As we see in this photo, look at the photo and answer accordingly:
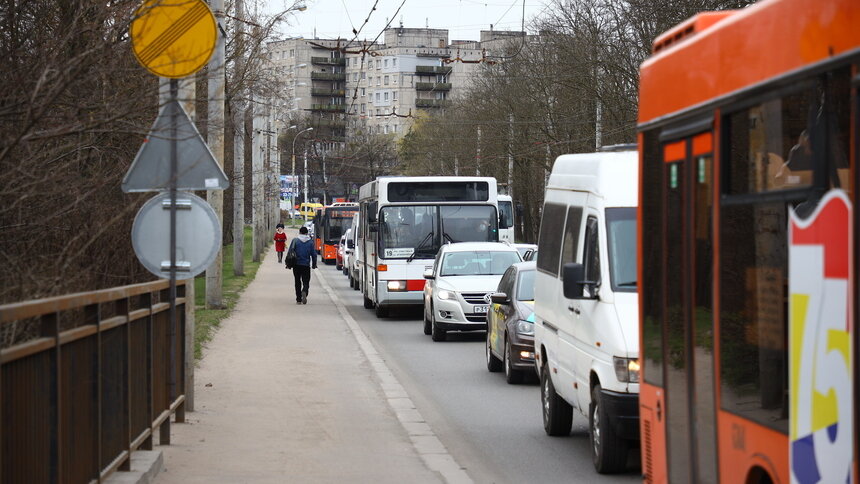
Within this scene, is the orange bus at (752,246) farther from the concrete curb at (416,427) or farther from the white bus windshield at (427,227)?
the white bus windshield at (427,227)

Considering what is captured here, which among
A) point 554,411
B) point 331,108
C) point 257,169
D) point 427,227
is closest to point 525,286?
point 554,411

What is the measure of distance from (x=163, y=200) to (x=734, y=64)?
5.27 m

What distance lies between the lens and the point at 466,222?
89.8ft

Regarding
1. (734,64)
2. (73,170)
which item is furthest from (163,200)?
(734,64)

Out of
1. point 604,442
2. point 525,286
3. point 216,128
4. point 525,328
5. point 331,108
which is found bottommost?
point 604,442

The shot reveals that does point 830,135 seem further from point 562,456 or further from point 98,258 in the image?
point 98,258

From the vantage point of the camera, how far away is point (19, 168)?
8.12 meters

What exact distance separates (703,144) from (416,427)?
22.0 ft

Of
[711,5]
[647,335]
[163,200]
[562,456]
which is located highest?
[711,5]

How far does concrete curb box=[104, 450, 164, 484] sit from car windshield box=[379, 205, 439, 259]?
18.2 m

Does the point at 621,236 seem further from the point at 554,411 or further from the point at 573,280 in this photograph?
the point at 554,411

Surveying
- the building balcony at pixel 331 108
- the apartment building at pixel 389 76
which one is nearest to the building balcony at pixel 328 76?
the apartment building at pixel 389 76

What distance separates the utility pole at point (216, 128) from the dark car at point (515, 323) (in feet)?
11.7

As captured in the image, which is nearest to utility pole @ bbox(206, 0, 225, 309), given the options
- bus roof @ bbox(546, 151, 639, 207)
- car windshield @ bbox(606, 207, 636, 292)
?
bus roof @ bbox(546, 151, 639, 207)
